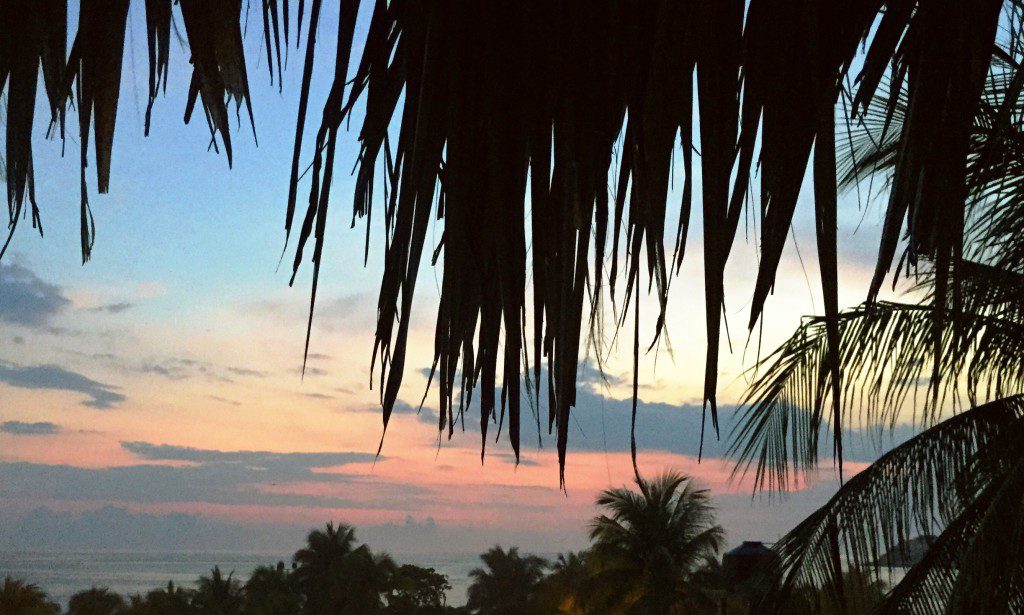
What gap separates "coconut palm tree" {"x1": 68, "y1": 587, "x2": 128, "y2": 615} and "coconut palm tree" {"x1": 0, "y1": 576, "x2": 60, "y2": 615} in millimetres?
9161

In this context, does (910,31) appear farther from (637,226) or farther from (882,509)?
(882,509)

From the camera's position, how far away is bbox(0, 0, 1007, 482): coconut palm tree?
76cm

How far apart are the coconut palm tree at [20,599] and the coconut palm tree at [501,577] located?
29.8 m

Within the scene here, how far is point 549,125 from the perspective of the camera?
35.0 inches

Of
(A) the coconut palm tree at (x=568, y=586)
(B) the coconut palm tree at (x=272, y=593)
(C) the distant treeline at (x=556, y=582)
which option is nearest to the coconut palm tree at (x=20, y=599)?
(C) the distant treeline at (x=556, y=582)

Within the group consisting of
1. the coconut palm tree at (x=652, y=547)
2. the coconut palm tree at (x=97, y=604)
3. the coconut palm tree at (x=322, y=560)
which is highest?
the coconut palm tree at (x=652, y=547)

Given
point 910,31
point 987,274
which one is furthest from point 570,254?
point 987,274

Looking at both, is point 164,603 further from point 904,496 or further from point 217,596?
point 904,496

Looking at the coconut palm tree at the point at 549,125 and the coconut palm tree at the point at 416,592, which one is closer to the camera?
the coconut palm tree at the point at 549,125

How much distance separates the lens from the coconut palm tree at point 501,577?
202ft

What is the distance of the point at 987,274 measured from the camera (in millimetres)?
4535

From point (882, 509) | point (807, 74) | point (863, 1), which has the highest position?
point (863, 1)

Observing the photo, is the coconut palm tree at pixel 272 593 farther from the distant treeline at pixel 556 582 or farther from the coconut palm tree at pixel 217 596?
the coconut palm tree at pixel 217 596

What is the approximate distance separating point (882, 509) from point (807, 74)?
439 cm
